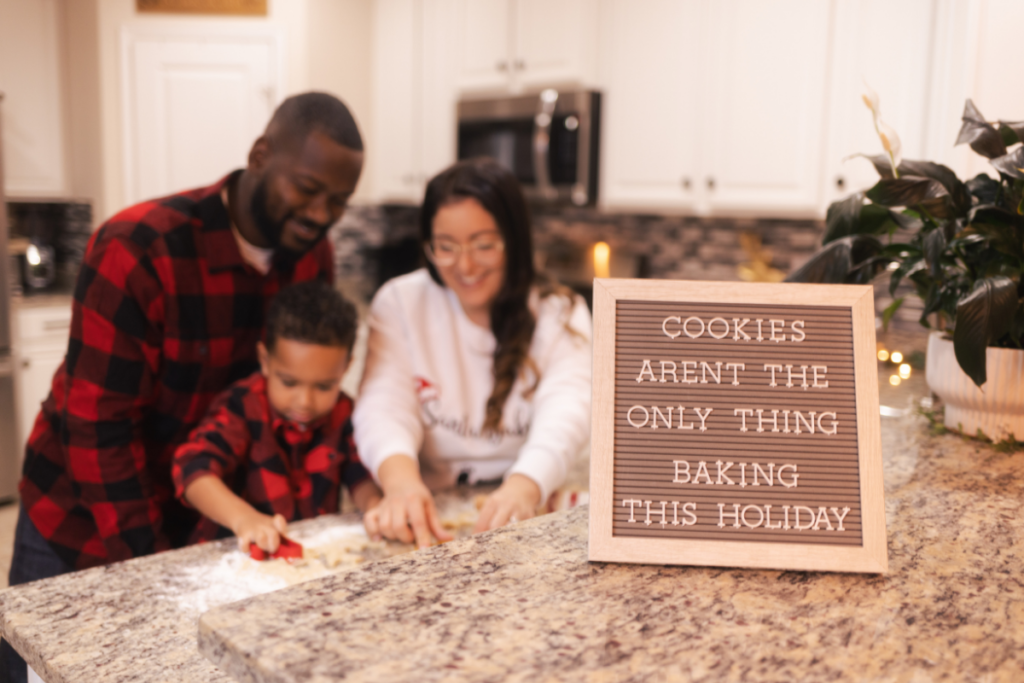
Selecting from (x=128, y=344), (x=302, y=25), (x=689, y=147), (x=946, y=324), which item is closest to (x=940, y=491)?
(x=946, y=324)

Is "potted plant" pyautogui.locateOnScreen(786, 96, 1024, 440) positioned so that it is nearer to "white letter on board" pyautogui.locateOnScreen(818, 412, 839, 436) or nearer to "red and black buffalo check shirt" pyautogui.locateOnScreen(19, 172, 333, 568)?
"white letter on board" pyautogui.locateOnScreen(818, 412, 839, 436)

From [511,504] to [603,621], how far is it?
69 centimetres

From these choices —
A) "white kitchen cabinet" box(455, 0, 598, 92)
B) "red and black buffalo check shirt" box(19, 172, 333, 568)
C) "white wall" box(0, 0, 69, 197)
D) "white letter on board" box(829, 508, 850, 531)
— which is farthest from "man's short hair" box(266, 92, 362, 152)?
"white wall" box(0, 0, 69, 197)

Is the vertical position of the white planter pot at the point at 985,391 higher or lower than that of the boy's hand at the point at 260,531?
higher

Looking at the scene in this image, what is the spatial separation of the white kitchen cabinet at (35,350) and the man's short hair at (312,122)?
8.42 ft

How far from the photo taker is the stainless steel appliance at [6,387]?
3213 millimetres

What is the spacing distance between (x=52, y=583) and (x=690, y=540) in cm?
82

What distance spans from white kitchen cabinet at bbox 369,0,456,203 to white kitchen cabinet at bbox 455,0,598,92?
123mm

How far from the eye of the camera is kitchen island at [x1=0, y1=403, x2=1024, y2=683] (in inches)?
20.3

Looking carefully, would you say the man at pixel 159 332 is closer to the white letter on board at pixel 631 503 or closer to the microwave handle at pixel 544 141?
the white letter on board at pixel 631 503

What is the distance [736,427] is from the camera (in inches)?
27.3

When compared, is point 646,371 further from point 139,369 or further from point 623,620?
point 139,369

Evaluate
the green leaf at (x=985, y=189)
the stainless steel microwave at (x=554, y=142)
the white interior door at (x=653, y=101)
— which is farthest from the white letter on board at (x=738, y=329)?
the stainless steel microwave at (x=554, y=142)

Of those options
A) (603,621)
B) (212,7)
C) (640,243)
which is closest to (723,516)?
(603,621)
